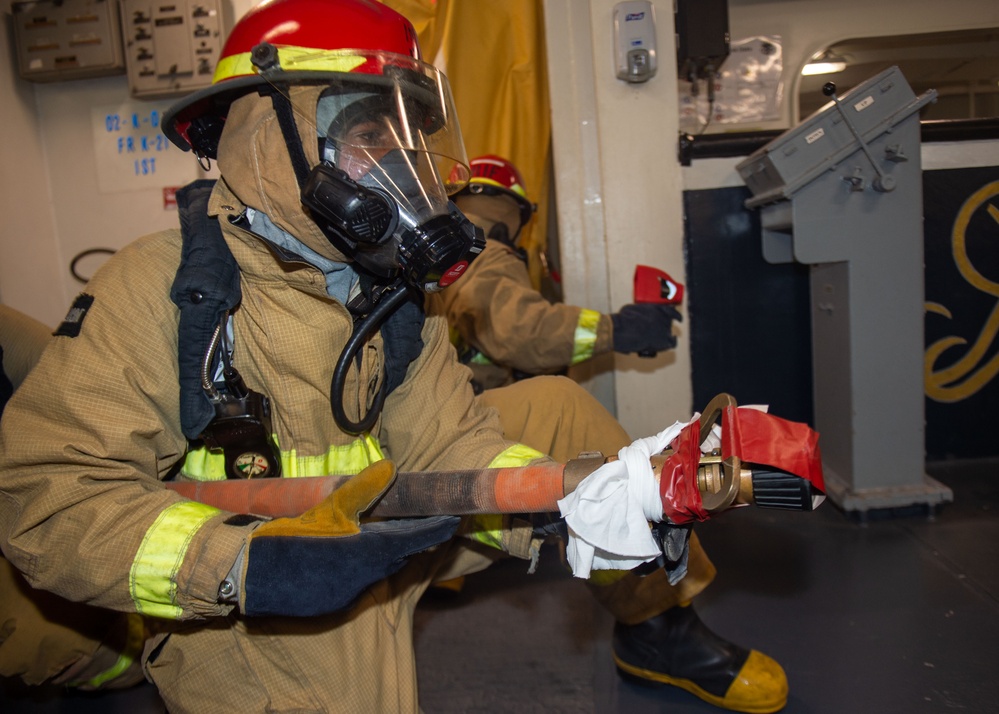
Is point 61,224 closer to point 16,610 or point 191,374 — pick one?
point 16,610

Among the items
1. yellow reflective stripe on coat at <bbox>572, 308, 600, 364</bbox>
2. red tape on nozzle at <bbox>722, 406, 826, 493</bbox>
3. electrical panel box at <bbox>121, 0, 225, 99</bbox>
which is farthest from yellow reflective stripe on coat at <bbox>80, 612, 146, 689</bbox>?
electrical panel box at <bbox>121, 0, 225, 99</bbox>

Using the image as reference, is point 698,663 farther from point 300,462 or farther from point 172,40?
point 172,40

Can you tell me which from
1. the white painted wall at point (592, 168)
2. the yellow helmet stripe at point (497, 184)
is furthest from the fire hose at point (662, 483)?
the white painted wall at point (592, 168)

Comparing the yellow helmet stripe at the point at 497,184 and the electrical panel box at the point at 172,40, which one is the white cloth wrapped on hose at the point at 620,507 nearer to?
the yellow helmet stripe at the point at 497,184

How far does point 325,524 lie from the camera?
3.05 feet

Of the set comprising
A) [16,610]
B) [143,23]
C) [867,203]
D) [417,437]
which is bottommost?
[16,610]

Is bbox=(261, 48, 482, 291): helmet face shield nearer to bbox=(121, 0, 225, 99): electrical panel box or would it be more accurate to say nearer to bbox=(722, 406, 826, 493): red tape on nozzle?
bbox=(722, 406, 826, 493): red tape on nozzle

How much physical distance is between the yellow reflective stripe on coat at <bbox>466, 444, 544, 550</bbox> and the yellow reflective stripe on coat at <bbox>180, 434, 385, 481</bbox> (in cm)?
24

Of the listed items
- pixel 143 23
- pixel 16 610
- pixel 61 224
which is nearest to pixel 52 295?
pixel 61 224

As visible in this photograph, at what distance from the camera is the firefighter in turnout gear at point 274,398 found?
3.11 ft

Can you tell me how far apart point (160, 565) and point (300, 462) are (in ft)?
1.05

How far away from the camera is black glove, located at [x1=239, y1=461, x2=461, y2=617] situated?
35.8 inches

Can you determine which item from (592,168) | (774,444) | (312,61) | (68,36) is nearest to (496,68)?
(592,168)

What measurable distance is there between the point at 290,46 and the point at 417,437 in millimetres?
735
